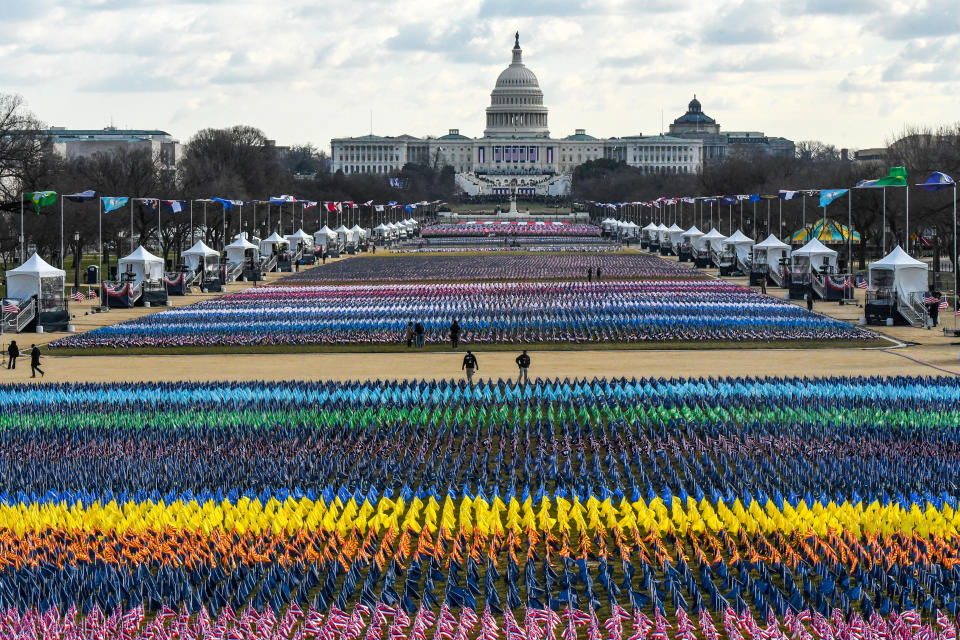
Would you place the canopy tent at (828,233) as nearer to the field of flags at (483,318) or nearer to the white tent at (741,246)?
the white tent at (741,246)

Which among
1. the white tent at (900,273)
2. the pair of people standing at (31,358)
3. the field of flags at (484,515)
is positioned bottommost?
the field of flags at (484,515)

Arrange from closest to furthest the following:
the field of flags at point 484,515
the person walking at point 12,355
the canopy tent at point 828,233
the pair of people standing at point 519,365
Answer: the field of flags at point 484,515, the pair of people standing at point 519,365, the person walking at point 12,355, the canopy tent at point 828,233

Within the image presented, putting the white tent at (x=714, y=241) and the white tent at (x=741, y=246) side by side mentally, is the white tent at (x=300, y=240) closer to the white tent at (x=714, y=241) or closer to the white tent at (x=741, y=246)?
the white tent at (x=714, y=241)

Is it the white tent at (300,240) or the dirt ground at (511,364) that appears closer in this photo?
the dirt ground at (511,364)

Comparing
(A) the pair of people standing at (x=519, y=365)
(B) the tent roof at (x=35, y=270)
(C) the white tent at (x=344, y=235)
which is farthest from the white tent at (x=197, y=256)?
(C) the white tent at (x=344, y=235)

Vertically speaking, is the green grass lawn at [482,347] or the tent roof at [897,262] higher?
the tent roof at [897,262]

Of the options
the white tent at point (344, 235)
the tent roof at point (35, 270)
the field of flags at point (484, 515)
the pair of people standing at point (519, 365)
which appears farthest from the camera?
the white tent at point (344, 235)

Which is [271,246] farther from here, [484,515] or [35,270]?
[484,515]

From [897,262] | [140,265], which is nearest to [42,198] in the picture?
[140,265]
